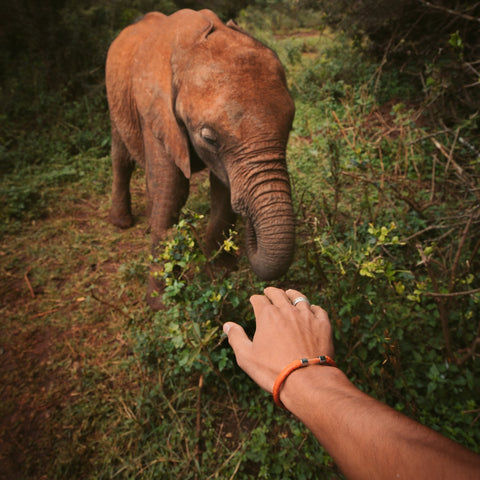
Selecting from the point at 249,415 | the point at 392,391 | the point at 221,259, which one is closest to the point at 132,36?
the point at 221,259

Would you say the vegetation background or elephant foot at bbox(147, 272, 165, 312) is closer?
the vegetation background

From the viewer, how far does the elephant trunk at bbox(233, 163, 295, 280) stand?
91.9 inches

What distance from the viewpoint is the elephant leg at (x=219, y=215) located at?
11.2 ft

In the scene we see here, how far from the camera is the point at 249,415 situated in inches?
91.6

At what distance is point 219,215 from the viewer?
356cm

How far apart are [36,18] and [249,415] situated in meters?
7.67

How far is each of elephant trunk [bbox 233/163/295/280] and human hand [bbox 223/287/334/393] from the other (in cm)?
98

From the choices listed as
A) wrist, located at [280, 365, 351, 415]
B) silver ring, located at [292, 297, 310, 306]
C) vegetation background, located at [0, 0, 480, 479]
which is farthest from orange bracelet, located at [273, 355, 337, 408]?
vegetation background, located at [0, 0, 480, 479]

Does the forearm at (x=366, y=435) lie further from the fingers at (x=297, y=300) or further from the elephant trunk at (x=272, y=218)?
the elephant trunk at (x=272, y=218)

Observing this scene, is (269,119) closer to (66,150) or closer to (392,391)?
(392,391)

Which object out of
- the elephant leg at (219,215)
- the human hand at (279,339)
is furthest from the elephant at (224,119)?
the human hand at (279,339)

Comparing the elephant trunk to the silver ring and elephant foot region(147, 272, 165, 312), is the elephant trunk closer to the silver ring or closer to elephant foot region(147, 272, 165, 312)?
the silver ring

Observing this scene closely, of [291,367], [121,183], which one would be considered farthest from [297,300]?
[121,183]

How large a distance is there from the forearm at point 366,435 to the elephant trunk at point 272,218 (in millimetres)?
1332
